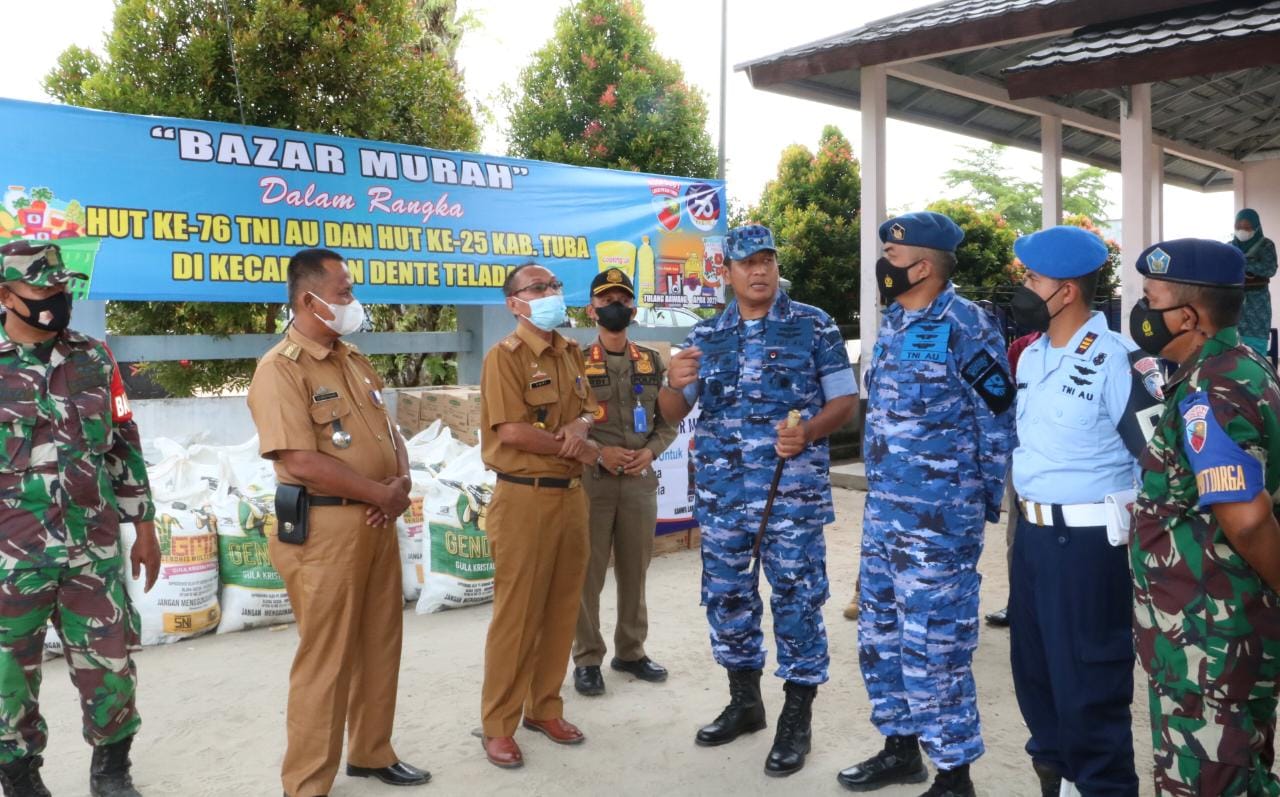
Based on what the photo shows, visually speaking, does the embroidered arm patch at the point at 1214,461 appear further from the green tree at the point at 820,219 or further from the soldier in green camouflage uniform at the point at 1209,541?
the green tree at the point at 820,219

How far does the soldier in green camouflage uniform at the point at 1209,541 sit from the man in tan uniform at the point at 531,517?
195 centimetres

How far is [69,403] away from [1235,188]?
1327cm

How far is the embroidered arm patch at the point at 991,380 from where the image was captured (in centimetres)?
319

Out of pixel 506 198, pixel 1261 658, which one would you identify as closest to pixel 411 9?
pixel 506 198

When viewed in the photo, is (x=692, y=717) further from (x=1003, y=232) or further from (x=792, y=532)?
(x=1003, y=232)

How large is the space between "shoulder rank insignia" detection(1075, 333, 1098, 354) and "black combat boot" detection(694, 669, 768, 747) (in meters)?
1.70

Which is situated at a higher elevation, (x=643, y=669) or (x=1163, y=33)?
(x=1163, y=33)

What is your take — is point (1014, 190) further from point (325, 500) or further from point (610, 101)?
point (325, 500)

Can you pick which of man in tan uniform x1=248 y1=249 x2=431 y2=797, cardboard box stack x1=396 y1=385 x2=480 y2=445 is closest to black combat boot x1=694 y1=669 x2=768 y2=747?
man in tan uniform x1=248 y1=249 x2=431 y2=797

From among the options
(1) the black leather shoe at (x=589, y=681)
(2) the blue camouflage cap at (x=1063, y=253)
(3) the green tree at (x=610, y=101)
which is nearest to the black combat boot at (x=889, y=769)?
(1) the black leather shoe at (x=589, y=681)

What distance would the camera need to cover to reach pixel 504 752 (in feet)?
12.0

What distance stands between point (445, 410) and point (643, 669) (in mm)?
3123

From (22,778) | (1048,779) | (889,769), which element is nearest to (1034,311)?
(1048,779)

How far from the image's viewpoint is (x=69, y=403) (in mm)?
3270
